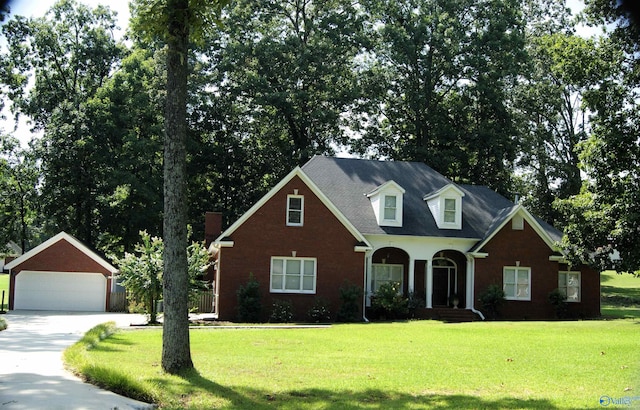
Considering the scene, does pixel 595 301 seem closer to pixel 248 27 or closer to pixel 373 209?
pixel 373 209

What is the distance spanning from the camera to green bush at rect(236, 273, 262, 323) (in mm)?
28297

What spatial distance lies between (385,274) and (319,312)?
537 cm

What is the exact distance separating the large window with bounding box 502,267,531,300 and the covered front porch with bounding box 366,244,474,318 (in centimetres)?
179

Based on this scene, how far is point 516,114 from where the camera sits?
4972 cm

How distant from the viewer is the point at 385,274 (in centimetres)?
3353

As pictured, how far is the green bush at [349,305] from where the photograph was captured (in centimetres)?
2923

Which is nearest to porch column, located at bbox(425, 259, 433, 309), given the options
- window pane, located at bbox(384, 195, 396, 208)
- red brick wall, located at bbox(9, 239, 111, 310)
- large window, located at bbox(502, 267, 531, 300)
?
window pane, located at bbox(384, 195, 396, 208)

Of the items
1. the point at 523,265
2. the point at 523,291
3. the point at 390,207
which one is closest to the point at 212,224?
the point at 390,207

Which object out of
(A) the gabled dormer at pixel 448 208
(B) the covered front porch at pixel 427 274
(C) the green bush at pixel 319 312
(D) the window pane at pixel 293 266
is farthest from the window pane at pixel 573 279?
(D) the window pane at pixel 293 266

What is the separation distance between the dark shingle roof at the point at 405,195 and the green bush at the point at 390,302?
2859 mm

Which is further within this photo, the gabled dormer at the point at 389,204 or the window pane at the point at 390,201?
the window pane at the point at 390,201

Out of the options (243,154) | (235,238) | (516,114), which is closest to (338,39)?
(243,154)

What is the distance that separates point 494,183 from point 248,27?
800 inches

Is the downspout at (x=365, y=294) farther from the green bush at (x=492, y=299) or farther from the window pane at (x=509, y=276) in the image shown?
the window pane at (x=509, y=276)
